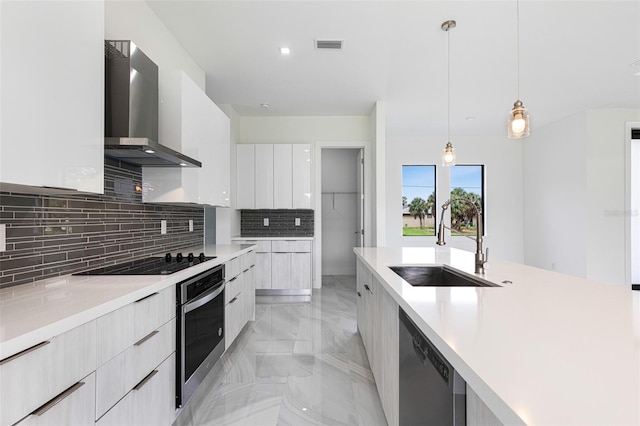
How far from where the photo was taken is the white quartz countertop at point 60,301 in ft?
2.84

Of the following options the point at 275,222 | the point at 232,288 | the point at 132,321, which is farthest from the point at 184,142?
the point at 275,222

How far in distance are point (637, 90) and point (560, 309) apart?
496cm

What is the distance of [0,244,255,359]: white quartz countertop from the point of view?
866mm

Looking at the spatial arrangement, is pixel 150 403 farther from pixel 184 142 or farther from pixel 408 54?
pixel 408 54

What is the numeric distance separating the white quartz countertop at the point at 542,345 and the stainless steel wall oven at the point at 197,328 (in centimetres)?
116

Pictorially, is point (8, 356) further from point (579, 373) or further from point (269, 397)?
point (269, 397)

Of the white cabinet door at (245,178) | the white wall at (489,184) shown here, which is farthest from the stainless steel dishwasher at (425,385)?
the white wall at (489,184)

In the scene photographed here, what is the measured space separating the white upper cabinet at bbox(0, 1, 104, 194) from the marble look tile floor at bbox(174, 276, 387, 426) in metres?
1.50

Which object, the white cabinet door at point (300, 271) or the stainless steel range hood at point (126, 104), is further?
the white cabinet door at point (300, 271)

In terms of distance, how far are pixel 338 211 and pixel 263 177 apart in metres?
2.05

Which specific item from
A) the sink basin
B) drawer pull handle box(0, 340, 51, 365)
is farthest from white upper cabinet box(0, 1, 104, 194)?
the sink basin

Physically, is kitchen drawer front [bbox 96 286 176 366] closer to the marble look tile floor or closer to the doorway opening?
the marble look tile floor

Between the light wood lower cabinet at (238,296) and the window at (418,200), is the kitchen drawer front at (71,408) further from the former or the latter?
the window at (418,200)

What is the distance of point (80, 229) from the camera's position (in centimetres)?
176
